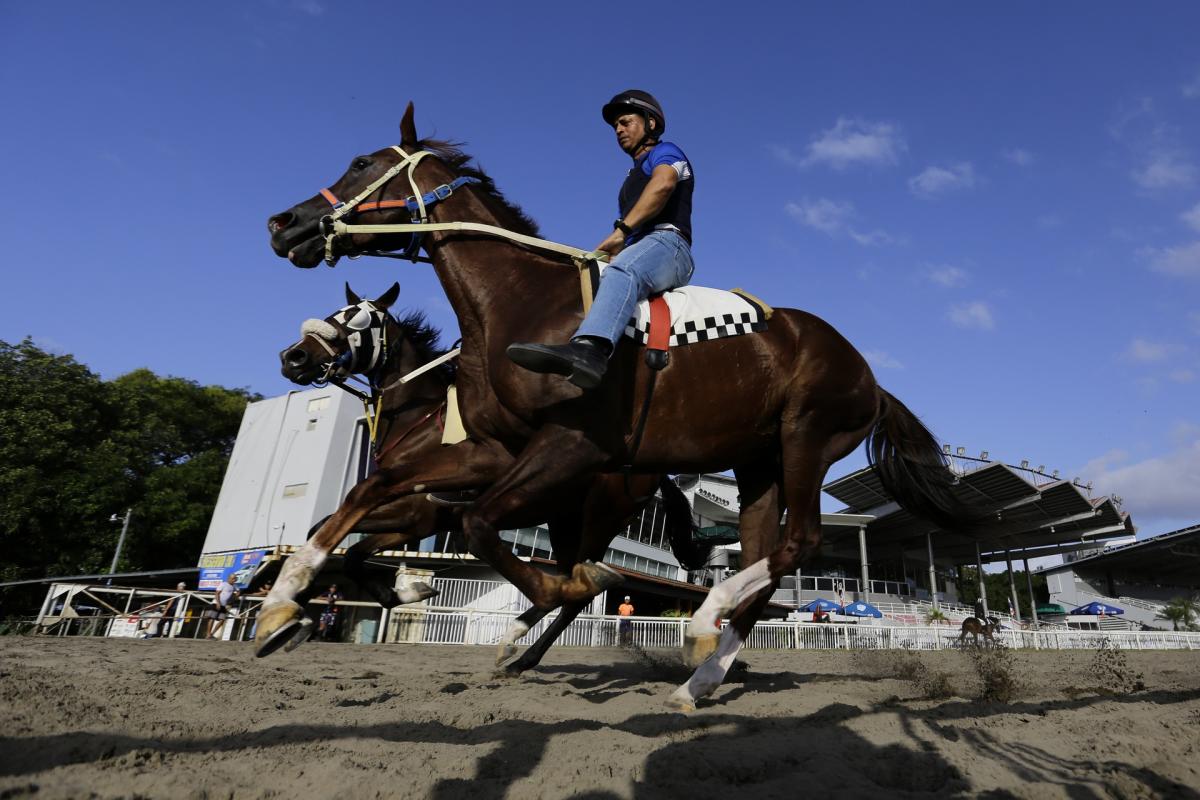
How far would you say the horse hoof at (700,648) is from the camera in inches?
146

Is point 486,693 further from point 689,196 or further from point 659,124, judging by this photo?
point 659,124

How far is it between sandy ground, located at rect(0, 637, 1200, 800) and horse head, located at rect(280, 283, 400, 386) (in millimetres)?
3586

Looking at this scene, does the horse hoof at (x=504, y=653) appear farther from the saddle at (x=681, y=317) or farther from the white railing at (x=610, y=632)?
the white railing at (x=610, y=632)

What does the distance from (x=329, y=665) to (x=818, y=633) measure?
55.9ft

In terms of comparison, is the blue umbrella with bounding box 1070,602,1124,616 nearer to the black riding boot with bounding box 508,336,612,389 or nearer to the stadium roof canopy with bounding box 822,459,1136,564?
the stadium roof canopy with bounding box 822,459,1136,564

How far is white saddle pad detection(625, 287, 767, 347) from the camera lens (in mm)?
4027

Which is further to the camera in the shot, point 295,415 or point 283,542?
point 295,415

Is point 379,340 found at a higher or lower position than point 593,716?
higher

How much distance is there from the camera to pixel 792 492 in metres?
4.48

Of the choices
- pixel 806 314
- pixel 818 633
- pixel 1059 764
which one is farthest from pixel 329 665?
pixel 818 633

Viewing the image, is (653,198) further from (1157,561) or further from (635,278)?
(1157,561)

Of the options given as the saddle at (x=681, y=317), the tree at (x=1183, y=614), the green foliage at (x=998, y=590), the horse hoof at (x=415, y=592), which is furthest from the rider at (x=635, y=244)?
the green foliage at (x=998, y=590)

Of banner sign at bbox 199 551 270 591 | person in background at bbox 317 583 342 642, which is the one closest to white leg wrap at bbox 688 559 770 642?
person in background at bbox 317 583 342 642

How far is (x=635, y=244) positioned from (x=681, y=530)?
3.20 m
